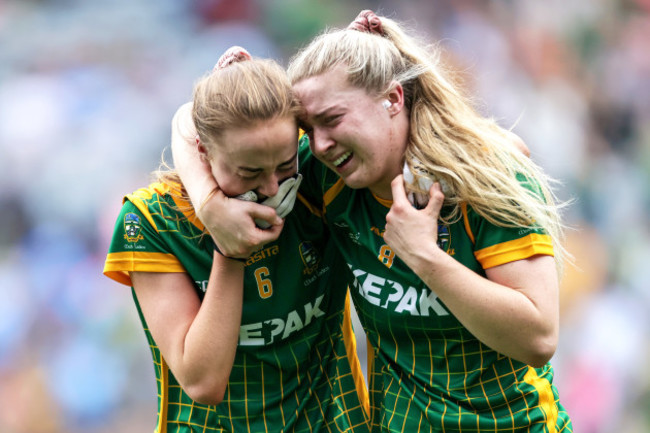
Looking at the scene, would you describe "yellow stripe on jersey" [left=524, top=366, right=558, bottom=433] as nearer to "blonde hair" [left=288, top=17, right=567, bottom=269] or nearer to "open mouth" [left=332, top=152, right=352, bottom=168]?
"blonde hair" [left=288, top=17, right=567, bottom=269]

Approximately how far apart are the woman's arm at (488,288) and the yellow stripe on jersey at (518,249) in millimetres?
17

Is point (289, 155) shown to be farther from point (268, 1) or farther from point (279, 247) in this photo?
point (268, 1)

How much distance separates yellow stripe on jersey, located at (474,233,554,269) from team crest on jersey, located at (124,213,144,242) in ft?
3.43

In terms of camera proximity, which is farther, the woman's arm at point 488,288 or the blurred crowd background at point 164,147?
the blurred crowd background at point 164,147

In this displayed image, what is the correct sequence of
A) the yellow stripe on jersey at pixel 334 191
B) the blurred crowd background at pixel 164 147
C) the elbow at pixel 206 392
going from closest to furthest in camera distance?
the elbow at pixel 206 392 < the yellow stripe on jersey at pixel 334 191 < the blurred crowd background at pixel 164 147

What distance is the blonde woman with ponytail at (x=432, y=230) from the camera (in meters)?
2.21

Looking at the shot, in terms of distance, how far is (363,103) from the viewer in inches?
91.8

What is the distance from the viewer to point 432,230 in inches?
87.1

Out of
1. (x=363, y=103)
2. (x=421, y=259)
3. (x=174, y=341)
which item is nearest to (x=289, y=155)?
(x=363, y=103)

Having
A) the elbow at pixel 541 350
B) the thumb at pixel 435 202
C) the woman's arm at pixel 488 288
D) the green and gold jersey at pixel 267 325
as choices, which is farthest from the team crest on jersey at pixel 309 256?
the elbow at pixel 541 350

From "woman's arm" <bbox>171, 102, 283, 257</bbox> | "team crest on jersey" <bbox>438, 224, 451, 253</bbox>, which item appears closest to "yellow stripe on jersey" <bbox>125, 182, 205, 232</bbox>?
"woman's arm" <bbox>171, 102, 283, 257</bbox>

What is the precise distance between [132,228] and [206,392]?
0.55 metres

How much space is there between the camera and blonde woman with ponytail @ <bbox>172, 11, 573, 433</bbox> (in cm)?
221

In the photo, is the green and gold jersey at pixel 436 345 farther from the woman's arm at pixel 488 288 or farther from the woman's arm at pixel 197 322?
the woman's arm at pixel 197 322
